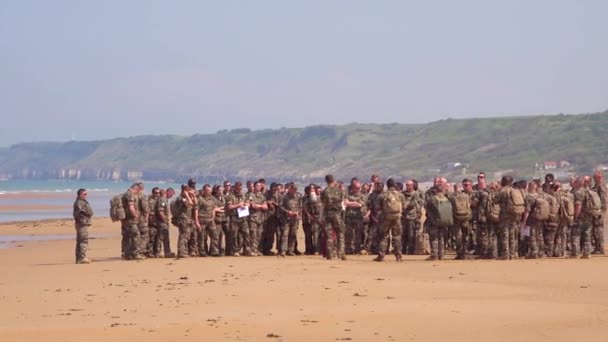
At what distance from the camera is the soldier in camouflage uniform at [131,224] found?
22312 millimetres

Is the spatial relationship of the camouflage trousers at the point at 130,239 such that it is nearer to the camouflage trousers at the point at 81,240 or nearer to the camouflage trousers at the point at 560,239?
the camouflage trousers at the point at 81,240

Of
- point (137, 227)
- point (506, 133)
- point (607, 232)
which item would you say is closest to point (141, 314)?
point (137, 227)

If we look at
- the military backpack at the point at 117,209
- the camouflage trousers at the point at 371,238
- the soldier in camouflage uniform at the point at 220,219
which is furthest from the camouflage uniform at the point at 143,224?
the camouflage trousers at the point at 371,238

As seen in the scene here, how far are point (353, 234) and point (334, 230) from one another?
80.7 inches

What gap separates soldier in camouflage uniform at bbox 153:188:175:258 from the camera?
913 inches

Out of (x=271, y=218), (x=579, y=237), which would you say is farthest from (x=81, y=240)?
(x=579, y=237)

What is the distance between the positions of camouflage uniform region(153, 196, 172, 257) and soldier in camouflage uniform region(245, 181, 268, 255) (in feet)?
5.83

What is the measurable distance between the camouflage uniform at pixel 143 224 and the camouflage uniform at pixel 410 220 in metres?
5.45

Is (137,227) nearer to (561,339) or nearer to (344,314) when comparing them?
(344,314)

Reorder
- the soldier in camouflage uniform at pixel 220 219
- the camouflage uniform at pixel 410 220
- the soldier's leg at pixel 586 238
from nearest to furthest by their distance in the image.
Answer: the soldier's leg at pixel 586 238
the camouflage uniform at pixel 410 220
the soldier in camouflage uniform at pixel 220 219

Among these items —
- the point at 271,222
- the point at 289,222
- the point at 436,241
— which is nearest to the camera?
the point at 436,241

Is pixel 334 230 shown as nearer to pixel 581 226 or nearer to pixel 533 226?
pixel 533 226

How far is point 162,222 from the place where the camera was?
23.3 meters

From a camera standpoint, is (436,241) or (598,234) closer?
(436,241)
